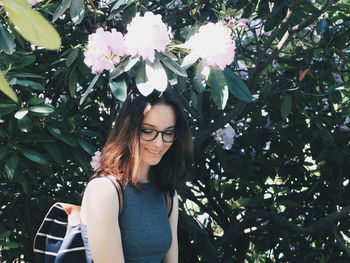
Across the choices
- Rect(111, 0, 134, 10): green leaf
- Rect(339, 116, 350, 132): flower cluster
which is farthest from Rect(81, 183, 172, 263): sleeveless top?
Rect(339, 116, 350, 132): flower cluster

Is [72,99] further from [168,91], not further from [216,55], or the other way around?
[216,55]

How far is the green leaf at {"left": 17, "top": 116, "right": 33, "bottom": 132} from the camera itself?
2.05m

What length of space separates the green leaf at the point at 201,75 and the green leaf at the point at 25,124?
689 mm

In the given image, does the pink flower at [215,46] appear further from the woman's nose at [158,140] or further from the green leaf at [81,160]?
the green leaf at [81,160]

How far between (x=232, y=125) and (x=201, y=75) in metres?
1.30

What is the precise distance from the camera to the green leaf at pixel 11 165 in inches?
79.7

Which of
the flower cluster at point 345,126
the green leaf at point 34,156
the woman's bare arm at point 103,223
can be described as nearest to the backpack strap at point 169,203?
the woman's bare arm at point 103,223

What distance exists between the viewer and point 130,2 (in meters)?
2.03

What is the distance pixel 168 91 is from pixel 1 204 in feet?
3.91

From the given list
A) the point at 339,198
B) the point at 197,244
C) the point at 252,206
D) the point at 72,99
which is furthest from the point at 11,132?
the point at 339,198

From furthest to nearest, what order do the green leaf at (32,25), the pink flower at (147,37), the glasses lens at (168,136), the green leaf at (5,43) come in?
the glasses lens at (168,136)
the pink flower at (147,37)
the green leaf at (5,43)
the green leaf at (32,25)

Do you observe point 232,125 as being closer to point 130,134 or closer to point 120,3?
point 120,3

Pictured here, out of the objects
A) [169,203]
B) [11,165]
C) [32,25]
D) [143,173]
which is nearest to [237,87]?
[143,173]

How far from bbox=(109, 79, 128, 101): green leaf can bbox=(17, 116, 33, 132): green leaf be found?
19.2 inches
